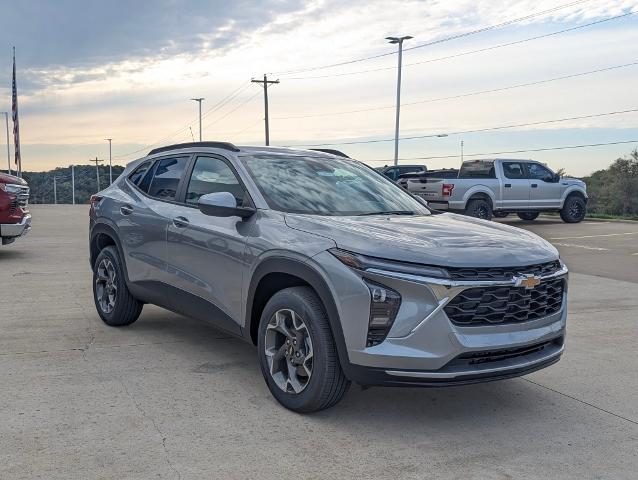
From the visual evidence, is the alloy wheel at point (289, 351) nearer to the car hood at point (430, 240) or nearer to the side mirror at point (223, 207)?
the car hood at point (430, 240)

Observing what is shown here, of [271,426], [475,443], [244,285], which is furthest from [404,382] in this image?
[244,285]

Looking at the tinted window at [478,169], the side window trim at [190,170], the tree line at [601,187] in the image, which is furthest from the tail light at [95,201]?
the tree line at [601,187]

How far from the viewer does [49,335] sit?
20.3 feet

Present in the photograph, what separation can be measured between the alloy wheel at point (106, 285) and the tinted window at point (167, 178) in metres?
0.98

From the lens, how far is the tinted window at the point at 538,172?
67.2 ft

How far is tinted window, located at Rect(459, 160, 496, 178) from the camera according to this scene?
1961cm

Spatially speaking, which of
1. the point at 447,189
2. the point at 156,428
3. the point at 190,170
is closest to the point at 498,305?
the point at 156,428

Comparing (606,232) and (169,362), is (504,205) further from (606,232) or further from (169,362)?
(169,362)

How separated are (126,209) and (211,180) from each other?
4.28ft

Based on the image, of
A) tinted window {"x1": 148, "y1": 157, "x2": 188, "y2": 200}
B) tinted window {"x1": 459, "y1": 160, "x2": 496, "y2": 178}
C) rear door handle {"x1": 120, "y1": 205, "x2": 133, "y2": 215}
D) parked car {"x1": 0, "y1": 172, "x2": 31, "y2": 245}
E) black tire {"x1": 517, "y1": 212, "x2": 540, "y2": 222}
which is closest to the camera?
tinted window {"x1": 148, "y1": 157, "x2": 188, "y2": 200}

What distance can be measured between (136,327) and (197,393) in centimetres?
219

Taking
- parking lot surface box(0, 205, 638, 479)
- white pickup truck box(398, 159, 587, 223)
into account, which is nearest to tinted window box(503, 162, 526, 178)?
white pickup truck box(398, 159, 587, 223)

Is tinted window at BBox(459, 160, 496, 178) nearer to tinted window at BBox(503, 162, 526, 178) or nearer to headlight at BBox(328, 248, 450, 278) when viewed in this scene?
tinted window at BBox(503, 162, 526, 178)

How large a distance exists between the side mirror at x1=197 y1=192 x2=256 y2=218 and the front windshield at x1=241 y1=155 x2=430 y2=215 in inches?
7.6
